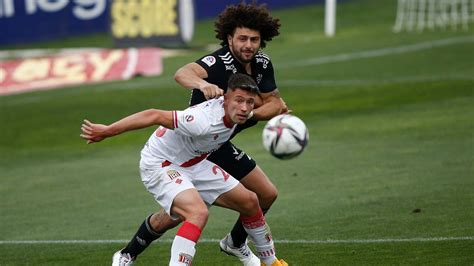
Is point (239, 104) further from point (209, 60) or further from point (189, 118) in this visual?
point (209, 60)

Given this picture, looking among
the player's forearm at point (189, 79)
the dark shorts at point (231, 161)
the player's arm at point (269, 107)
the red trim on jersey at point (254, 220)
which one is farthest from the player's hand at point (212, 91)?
the red trim on jersey at point (254, 220)

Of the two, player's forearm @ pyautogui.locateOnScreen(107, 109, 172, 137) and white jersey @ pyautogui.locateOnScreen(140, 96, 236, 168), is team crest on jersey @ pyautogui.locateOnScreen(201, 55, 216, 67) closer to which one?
white jersey @ pyautogui.locateOnScreen(140, 96, 236, 168)

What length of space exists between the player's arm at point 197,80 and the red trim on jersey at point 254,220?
3.98 ft

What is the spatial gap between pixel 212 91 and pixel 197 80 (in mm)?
516

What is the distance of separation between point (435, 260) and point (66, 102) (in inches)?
646

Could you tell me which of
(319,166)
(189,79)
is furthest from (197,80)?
(319,166)

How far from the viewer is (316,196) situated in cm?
1437

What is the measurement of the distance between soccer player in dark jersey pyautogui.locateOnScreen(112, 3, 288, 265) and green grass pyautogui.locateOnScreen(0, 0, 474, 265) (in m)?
0.67

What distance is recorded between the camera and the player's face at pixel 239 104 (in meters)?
9.46

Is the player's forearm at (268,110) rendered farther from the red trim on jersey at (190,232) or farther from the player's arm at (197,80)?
the red trim on jersey at (190,232)

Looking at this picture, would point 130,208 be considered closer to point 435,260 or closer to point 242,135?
point 435,260

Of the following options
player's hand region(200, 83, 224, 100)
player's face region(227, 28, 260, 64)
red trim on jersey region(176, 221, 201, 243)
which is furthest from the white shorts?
player's face region(227, 28, 260, 64)

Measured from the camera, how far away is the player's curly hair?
10.2 meters

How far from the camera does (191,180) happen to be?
988 centimetres
